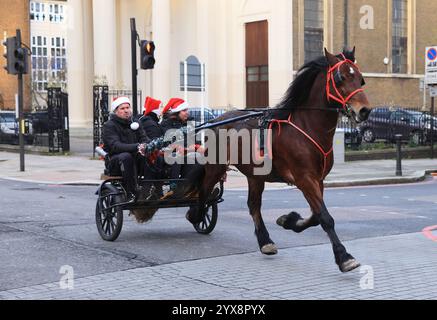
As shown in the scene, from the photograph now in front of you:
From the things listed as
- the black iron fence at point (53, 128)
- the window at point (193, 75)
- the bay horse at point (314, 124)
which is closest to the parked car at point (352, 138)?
the window at point (193, 75)

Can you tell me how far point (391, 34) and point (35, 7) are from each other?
6215cm

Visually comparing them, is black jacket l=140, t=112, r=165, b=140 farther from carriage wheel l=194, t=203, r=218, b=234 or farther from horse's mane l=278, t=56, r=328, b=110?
horse's mane l=278, t=56, r=328, b=110

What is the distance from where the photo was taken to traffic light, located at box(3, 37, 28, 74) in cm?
2189

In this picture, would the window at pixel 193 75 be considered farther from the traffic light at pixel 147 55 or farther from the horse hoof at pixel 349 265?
the horse hoof at pixel 349 265

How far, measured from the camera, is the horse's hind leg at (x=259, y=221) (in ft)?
27.5

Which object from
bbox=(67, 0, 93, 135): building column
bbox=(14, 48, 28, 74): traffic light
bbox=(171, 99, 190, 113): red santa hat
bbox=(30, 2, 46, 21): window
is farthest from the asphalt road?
bbox=(30, 2, 46, 21): window

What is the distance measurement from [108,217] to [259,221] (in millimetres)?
2227

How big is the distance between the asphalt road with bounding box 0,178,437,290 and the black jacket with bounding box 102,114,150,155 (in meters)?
1.29

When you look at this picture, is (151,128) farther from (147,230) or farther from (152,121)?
(147,230)

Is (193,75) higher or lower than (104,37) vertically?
lower

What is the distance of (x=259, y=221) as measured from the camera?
28.4 ft

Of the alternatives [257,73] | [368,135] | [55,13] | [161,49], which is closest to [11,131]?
[161,49]

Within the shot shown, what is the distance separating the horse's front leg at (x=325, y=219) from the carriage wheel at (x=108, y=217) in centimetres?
275

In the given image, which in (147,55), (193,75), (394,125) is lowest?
(394,125)
